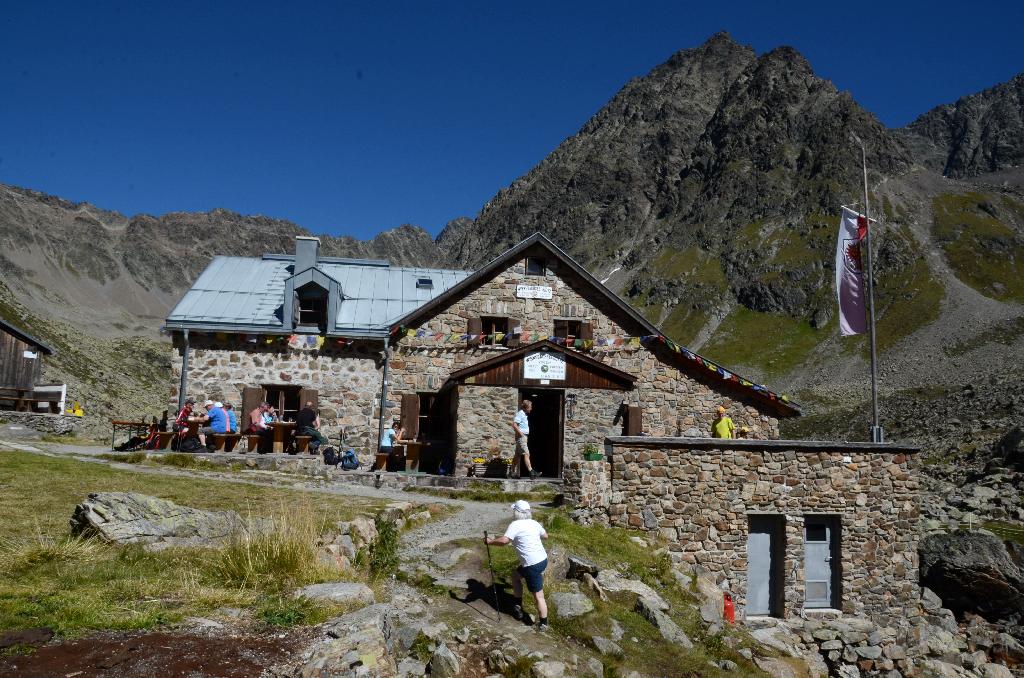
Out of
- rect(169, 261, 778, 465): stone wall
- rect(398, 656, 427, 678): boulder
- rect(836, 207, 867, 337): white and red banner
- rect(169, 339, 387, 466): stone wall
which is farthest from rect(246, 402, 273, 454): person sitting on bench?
rect(836, 207, 867, 337): white and red banner

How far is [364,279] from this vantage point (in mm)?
27109

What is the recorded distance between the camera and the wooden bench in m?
20.5

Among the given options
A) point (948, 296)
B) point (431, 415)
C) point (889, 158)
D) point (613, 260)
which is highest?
point (889, 158)

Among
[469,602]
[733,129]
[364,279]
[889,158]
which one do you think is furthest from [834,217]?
[469,602]

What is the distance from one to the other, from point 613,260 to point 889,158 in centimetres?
6138

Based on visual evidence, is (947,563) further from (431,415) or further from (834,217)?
(834,217)

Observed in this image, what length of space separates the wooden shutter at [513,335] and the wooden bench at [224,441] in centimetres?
836

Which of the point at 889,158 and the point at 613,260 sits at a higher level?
the point at 889,158

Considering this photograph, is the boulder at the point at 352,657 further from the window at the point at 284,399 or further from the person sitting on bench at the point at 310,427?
the window at the point at 284,399

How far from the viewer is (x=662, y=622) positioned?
10070 millimetres

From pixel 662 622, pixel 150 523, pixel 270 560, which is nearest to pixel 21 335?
pixel 150 523

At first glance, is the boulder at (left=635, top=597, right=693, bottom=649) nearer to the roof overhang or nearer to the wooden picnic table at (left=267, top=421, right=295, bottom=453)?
the wooden picnic table at (left=267, top=421, right=295, bottom=453)

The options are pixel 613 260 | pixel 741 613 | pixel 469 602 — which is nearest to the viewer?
pixel 469 602

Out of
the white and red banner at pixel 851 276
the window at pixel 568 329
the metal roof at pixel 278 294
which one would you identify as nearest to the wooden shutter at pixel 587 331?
the window at pixel 568 329
